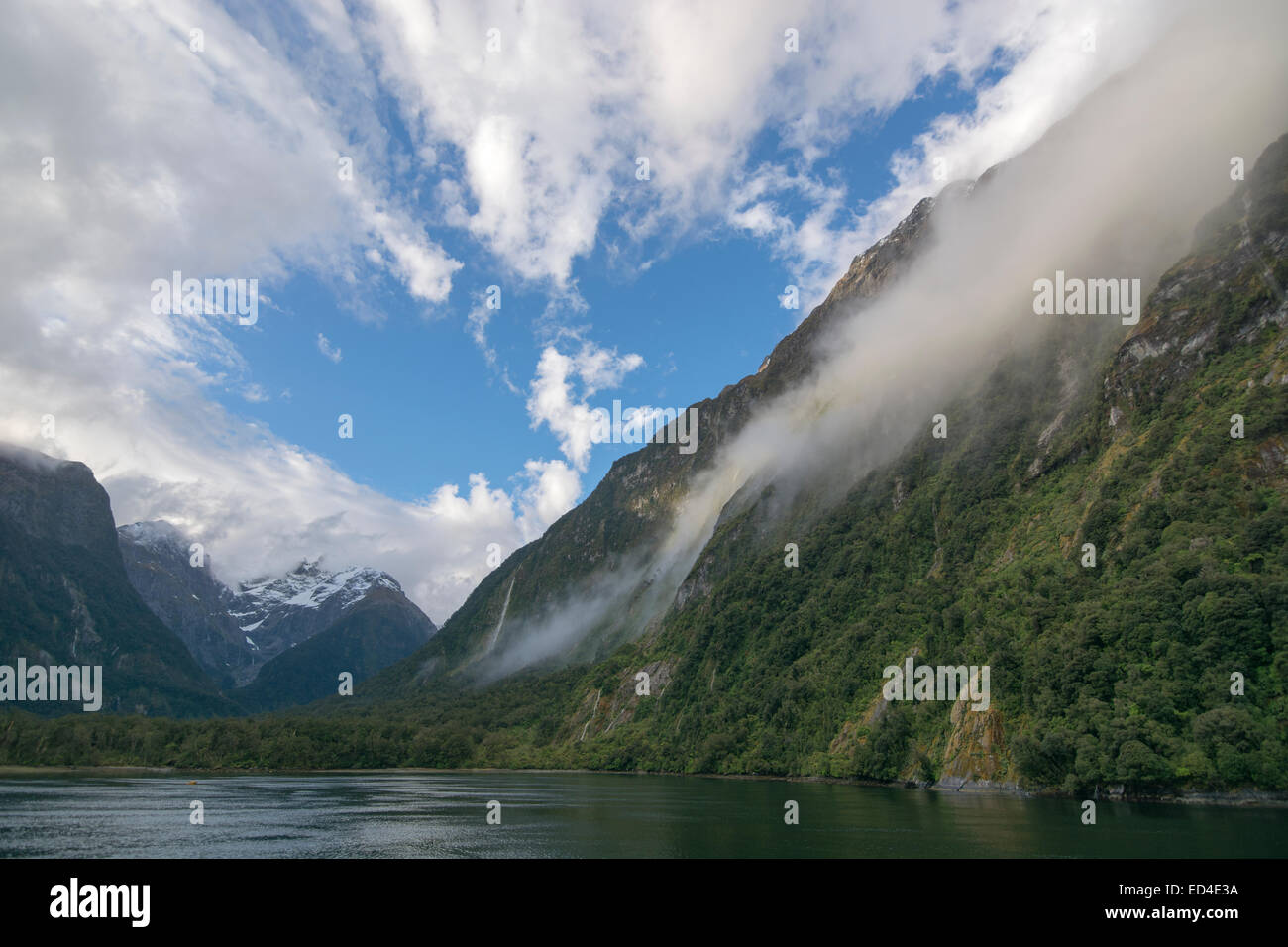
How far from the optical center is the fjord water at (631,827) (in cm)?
6419

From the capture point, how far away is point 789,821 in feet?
284

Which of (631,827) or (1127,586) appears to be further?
(1127,586)

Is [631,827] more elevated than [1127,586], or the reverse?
[1127,586]

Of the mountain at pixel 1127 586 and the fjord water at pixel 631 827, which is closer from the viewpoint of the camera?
the fjord water at pixel 631 827

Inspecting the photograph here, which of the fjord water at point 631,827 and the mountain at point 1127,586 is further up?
the mountain at point 1127,586

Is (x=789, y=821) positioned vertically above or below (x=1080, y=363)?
below

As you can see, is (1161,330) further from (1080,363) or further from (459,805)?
(459,805)

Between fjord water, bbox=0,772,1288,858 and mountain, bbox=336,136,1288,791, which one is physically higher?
mountain, bbox=336,136,1288,791

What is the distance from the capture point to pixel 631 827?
83.2 meters

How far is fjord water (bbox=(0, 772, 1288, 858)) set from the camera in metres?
64.2

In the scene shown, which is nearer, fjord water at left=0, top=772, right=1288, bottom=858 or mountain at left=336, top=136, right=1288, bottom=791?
fjord water at left=0, top=772, right=1288, bottom=858
